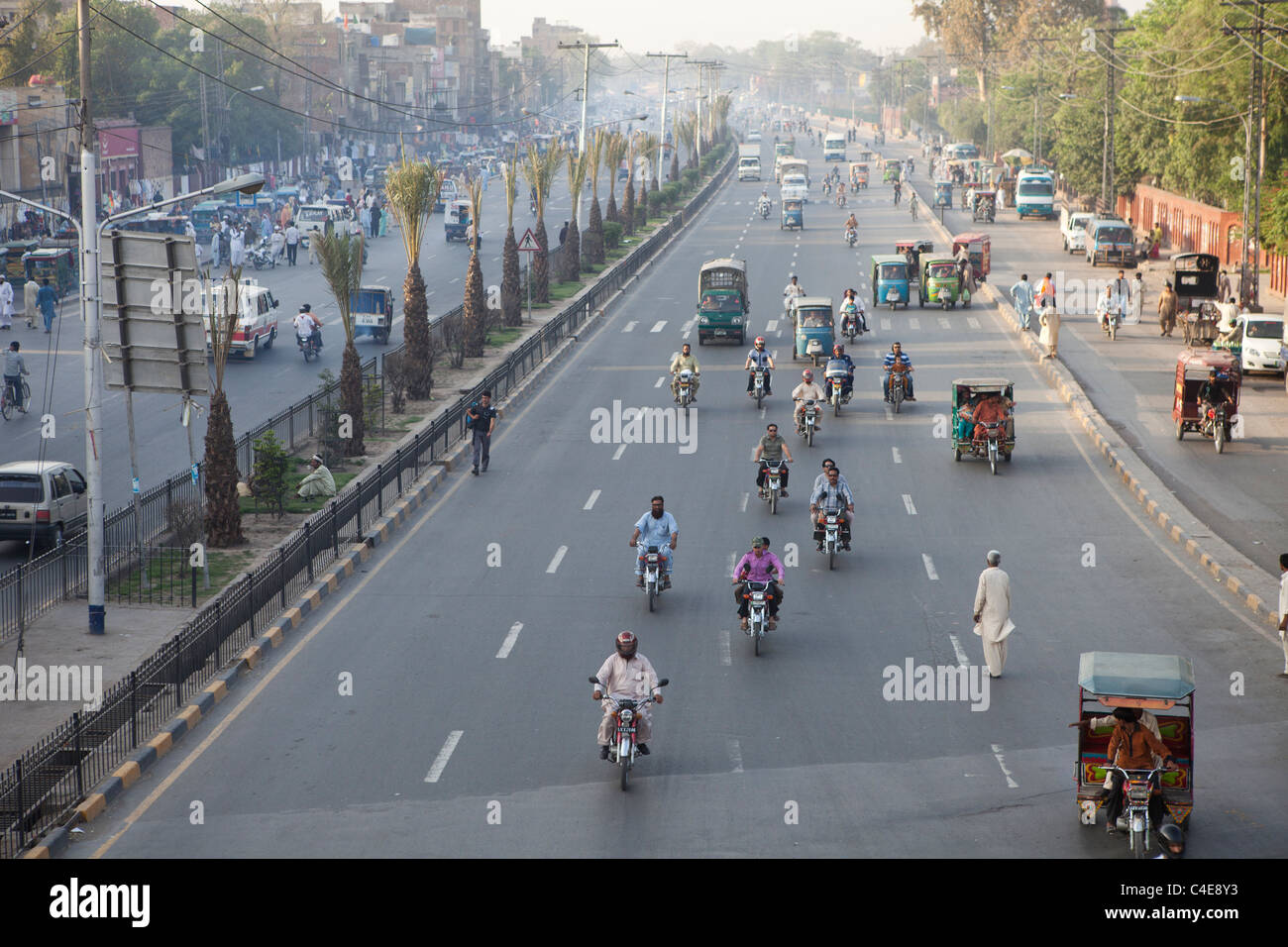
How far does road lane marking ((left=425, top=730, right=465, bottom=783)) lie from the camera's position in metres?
14.4

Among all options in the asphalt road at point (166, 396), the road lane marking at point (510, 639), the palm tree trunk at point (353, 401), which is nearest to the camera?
the road lane marking at point (510, 639)

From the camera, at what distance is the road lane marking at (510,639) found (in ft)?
60.4

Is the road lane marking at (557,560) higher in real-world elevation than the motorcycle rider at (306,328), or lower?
lower

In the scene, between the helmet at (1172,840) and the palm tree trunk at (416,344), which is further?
the palm tree trunk at (416,344)

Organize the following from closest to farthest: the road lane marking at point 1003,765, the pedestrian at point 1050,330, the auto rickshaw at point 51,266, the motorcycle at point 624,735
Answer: the motorcycle at point 624,735, the road lane marking at point 1003,765, the pedestrian at point 1050,330, the auto rickshaw at point 51,266

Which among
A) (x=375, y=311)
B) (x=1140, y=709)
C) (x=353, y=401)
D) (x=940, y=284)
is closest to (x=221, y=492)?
(x=353, y=401)

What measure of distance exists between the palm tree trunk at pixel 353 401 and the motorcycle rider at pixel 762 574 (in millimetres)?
13751

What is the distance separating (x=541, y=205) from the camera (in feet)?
187

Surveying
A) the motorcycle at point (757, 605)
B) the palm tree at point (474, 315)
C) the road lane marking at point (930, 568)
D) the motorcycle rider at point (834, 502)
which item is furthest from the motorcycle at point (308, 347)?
the motorcycle at point (757, 605)

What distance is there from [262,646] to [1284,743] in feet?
36.3

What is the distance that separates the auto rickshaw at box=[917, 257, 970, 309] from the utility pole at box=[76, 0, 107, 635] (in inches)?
1449

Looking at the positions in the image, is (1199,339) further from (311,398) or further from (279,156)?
(279,156)

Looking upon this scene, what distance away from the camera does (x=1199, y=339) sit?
4525 centimetres

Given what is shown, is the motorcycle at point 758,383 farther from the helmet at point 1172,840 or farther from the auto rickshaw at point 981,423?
the helmet at point 1172,840
